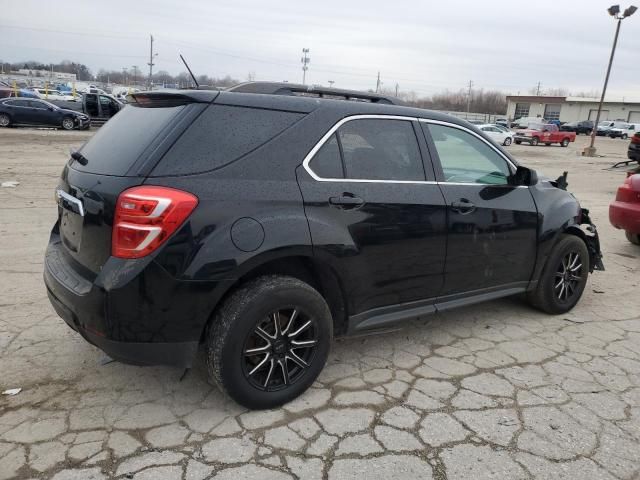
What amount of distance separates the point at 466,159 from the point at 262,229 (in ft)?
6.47

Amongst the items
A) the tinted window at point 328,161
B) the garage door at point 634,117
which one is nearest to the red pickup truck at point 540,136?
the tinted window at point 328,161

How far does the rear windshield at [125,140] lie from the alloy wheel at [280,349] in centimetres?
112

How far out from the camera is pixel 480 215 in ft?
12.5

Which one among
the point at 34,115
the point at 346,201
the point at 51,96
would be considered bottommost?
the point at 34,115

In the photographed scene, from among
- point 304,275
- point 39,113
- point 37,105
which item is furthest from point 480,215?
point 37,105

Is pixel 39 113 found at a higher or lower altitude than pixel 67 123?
higher

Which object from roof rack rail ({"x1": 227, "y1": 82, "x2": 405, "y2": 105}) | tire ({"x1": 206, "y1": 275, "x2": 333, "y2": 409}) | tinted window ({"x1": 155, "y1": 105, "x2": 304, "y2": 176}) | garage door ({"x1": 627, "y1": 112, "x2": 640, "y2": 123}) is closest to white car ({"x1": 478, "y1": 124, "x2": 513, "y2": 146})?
roof rack rail ({"x1": 227, "y1": 82, "x2": 405, "y2": 105})

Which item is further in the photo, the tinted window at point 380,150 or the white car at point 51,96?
the white car at point 51,96

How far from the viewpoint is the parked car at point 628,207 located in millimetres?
6441

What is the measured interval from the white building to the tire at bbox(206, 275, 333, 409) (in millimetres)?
86323

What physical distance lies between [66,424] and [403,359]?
85.8 inches

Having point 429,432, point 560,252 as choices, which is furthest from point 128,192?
point 560,252

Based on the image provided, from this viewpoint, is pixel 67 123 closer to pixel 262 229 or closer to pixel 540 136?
pixel 262 229

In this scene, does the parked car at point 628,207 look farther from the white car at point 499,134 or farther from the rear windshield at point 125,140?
the white car at point 499,134
